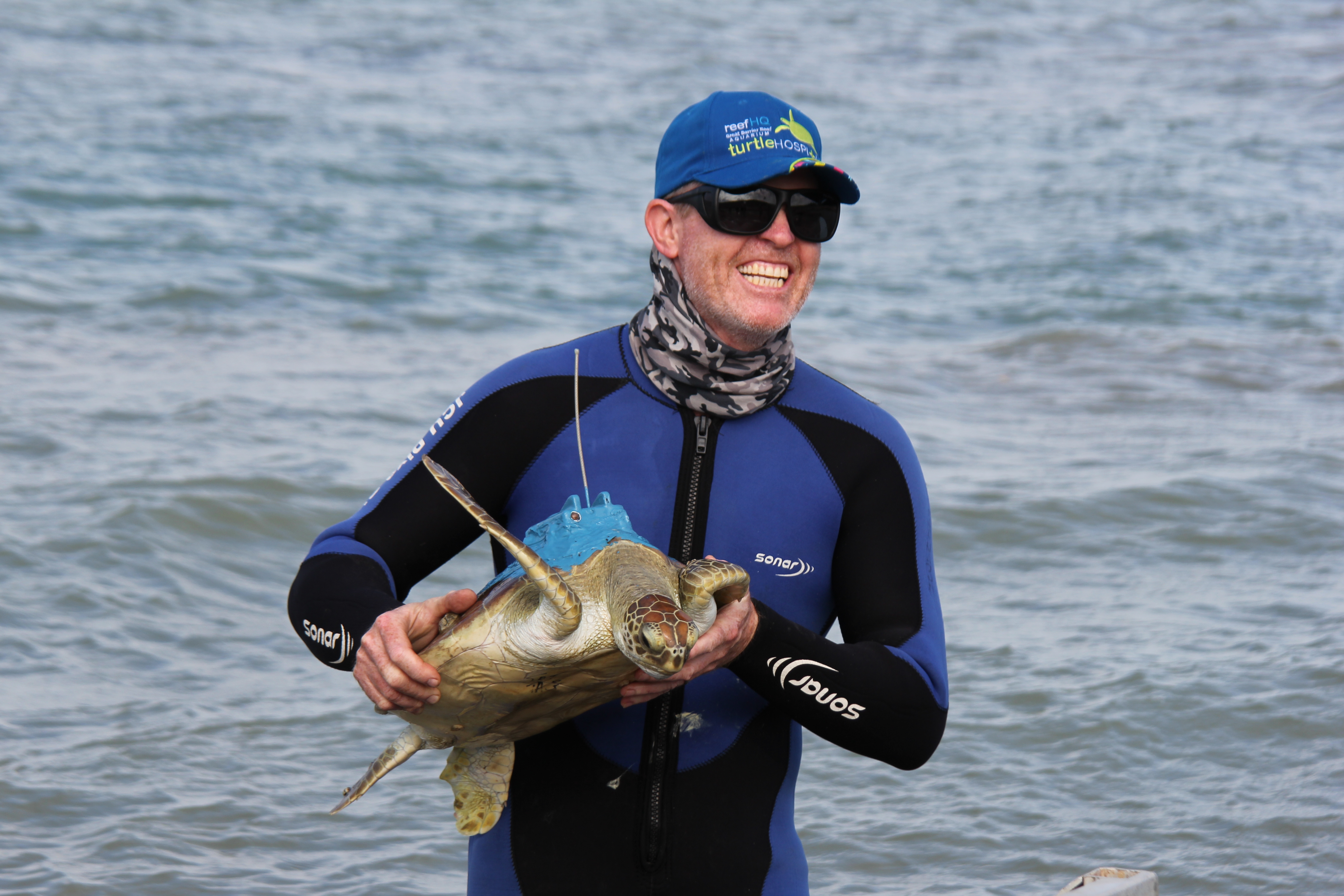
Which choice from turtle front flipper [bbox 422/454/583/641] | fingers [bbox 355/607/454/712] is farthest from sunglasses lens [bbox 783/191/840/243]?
fingers [bbox 355/607/454/712]

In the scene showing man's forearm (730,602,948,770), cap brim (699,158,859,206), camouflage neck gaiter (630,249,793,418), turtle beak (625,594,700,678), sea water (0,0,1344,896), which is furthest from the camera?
sea water (0,0,1344,896)

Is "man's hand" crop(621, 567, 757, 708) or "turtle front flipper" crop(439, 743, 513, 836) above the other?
"man's hand" crop(621, 567, 757, 708)

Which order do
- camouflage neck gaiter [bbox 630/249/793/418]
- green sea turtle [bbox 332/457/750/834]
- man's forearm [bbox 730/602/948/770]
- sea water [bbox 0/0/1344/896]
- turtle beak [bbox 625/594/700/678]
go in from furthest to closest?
sea water [bbox 0/0/1344/896], camouflage neck gaiter [bbox 630/249/793/418], man's forearm [bbox 730/602/948/770], green sea turtle [bbox 332/457/750/834], turtle beak [bbox 625/594/700/678]

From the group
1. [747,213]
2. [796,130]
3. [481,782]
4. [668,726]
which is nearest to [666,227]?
[747,213]

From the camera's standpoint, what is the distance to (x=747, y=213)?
241 centimetres

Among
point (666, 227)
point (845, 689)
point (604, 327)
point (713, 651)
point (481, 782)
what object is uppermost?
point (666, 227)

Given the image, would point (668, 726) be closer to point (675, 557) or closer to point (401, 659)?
point (675, 557)

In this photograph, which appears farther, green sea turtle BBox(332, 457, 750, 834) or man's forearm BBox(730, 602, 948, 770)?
man's forearm BBox(730, 602, 948, 770)

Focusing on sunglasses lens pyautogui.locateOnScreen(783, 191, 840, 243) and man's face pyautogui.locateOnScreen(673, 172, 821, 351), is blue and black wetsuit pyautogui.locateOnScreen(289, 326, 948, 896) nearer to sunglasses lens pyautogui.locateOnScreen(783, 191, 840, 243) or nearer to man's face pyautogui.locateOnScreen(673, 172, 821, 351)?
man's face pyautogui.locateOnScreen(673, 172, 821, 351)

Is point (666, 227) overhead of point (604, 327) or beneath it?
overhead

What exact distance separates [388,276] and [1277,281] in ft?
26.5

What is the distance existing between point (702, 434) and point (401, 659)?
75cm

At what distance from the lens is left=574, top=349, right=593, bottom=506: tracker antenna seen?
8.14ft

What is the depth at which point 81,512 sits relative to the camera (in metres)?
7.00
